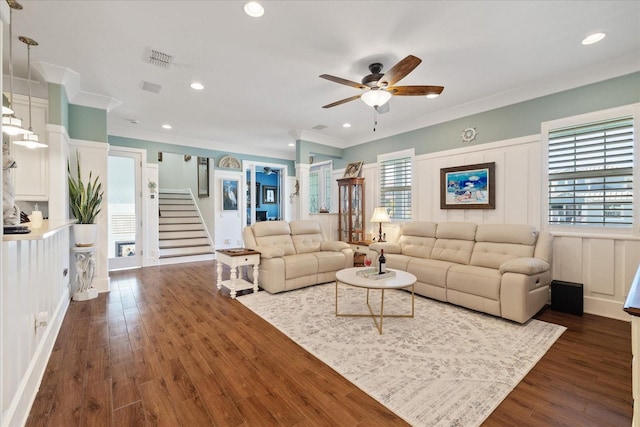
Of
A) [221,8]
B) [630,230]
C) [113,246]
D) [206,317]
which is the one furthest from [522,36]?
[113,246]

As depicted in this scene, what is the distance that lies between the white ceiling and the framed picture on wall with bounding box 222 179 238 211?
2729 millimetres

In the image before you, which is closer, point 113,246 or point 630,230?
point 630,230

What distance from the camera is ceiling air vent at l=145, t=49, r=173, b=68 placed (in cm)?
296

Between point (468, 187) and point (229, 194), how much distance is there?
5371 millimetres

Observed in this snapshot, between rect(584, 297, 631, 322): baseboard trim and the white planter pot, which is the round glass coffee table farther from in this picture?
the white planter pot

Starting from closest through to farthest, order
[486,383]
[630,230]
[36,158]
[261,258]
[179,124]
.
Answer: [486,383]
[630,230]
[36,158]
[261,258]
[179,124]

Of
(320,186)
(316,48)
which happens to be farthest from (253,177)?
(316,48)

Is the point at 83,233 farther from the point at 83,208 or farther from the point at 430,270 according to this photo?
the point at 430,270


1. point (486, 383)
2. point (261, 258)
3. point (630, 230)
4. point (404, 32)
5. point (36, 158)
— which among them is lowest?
point (486, 383)

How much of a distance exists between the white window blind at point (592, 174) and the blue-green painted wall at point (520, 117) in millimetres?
224

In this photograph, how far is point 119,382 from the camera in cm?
204

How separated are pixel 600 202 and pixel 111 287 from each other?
22.2 feet

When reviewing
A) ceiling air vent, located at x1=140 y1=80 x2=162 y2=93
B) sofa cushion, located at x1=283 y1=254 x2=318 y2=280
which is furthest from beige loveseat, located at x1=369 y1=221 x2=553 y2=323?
ceiling air vent, located at x1=140 y1=80 x2=162 y2=93

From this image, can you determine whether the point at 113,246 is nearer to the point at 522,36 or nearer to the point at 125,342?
the point at 125,342
